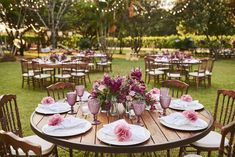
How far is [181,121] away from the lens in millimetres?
2416

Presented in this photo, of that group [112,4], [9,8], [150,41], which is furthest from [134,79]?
[150,41]

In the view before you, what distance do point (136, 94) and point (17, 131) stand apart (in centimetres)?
130

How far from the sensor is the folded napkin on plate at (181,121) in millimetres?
2373

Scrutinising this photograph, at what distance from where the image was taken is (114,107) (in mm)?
2736

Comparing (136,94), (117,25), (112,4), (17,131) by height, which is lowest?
(17,131)

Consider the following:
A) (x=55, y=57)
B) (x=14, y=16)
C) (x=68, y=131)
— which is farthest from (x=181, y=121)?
(x=14, y=16)

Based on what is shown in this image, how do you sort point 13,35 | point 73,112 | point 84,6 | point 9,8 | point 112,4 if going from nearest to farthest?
point 73,112 → point 112,4 → point 13,35 → point 9,8 → point 84,6

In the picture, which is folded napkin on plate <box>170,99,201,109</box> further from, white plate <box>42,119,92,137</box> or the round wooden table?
white plate <box>42,119,92,137</box>

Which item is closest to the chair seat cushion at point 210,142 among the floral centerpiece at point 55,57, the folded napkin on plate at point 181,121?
the folded napkin on plate at point 181,121

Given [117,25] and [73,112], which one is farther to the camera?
[117,25]

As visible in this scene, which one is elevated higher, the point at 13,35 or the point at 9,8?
the point at 9,8

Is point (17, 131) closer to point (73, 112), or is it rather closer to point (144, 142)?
point (73, 112)

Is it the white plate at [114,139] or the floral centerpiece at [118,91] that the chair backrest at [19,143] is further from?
the floral centerpiece at [118,91]

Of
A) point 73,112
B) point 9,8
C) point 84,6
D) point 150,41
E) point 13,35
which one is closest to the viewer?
point 73,112
